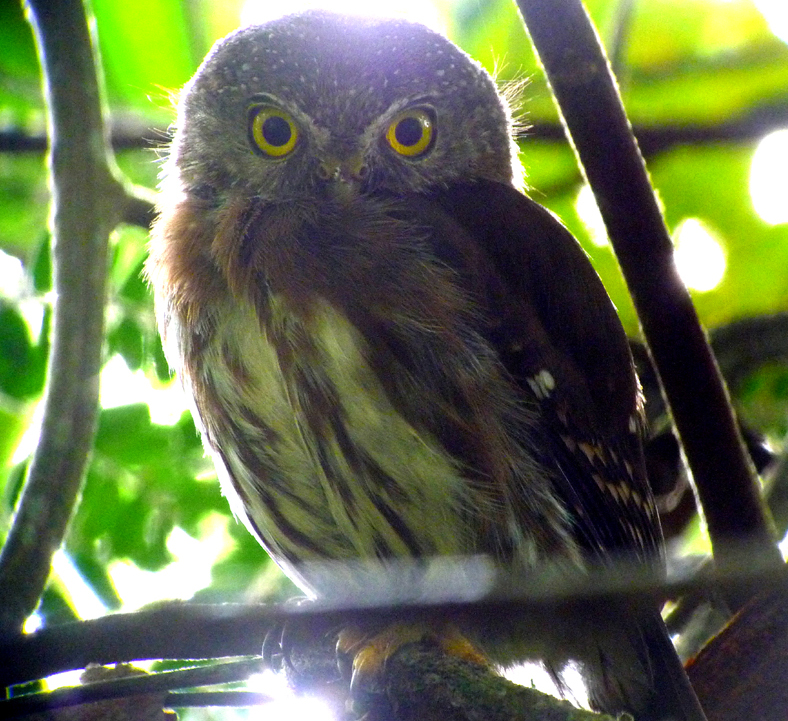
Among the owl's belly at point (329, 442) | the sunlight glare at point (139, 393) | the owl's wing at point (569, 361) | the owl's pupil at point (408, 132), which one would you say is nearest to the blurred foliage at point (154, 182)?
the sunlight glare at point (139, 393)

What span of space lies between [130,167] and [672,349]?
233cm

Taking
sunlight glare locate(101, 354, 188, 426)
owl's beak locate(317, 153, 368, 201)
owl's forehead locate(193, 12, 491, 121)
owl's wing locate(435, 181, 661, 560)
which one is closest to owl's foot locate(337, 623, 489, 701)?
owl's wing locate(435, 181, 661, 560)

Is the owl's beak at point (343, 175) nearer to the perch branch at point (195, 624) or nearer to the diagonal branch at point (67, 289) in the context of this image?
the diagonal branch at point (67, 289)

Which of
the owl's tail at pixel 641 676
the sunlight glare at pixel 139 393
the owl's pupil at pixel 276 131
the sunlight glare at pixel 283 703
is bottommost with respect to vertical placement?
the owl's tail at pixel 641 676

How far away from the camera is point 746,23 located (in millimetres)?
4090

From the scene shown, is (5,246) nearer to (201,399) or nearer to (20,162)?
(20,162)

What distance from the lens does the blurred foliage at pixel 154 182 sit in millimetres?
2756

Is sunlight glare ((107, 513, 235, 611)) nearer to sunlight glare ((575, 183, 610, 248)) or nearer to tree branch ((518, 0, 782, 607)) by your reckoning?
tree branch ((518, 0, 782, 607))

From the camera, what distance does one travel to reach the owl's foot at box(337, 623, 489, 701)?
6.64 feet

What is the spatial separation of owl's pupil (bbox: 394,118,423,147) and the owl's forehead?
0.23 feet

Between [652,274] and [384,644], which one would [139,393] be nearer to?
[384,644]

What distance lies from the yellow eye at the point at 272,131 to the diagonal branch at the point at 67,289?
1.36 ft

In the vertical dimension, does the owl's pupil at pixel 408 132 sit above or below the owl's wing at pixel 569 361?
above

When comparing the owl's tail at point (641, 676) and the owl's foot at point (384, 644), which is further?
the owl's tail at point (641, 676)
